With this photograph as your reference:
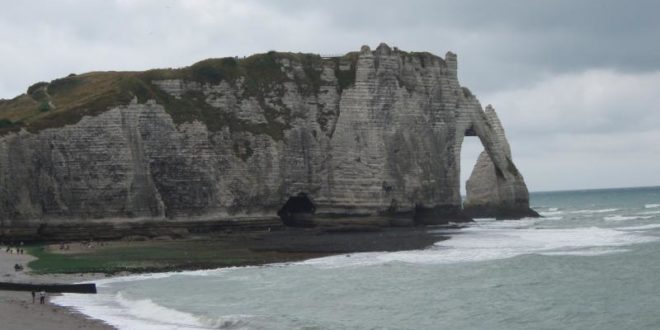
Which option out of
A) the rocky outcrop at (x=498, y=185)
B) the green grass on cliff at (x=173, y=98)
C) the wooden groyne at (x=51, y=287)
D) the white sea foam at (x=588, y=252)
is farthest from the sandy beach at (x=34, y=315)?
the rocky outcrop at (x=498, y=185)

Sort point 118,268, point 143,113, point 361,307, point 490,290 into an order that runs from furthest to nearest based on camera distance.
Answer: point 143,113 < point 118,268 < point 490,290 < point 361,307

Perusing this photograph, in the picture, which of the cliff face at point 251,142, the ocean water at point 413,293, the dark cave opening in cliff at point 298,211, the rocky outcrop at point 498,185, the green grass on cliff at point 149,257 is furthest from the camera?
the rocky outcrop at point 498,185

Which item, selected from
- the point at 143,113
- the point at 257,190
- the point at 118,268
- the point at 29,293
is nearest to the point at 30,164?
the point at 143,113

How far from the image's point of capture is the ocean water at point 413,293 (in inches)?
1021

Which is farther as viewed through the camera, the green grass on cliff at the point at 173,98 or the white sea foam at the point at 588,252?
the green grass on cliff at the point at 173,98

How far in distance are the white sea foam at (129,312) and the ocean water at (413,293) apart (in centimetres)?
3

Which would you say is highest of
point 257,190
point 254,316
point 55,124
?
point 55,124

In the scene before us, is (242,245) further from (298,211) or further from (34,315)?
(34,315)

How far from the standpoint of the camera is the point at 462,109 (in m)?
79.1

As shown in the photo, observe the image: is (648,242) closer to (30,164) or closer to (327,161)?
(327,161)

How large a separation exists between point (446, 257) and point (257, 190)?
1047 inches

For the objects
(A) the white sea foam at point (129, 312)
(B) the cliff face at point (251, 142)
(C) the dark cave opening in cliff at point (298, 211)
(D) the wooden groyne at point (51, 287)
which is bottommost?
(A) the white sea foam at point (129, 312)

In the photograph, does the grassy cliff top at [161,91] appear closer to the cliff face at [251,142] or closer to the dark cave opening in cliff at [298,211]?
the cliff face at [251,142]

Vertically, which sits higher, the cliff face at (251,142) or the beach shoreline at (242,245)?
the cliff face at (251,142)
